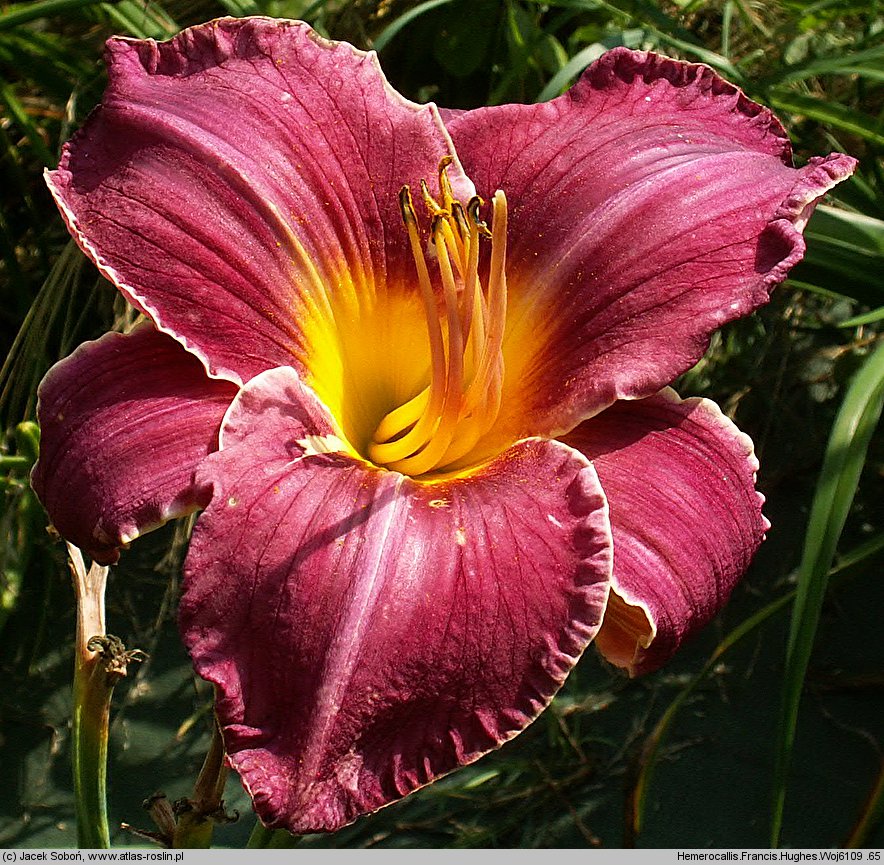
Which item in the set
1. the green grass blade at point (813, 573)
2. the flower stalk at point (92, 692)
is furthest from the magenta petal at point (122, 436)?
the green grass blade at point (813, 573)

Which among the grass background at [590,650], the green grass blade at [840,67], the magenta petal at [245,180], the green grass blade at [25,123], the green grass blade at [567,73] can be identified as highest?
the magenta petal at [245,180]

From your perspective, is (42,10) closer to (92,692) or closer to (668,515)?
(92,692)

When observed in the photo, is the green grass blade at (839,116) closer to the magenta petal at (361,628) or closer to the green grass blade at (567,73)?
the green grass blade at (567,73)

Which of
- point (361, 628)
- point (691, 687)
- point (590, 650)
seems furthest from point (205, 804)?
point (590, 650)

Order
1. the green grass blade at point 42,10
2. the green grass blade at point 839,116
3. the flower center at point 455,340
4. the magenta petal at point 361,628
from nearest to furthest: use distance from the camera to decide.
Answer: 1. the magenta petal at point 361,628
2. the flower center at point 455,340
3. the green grass blade at point 42,10
4. the green grass blade at point 839,116
